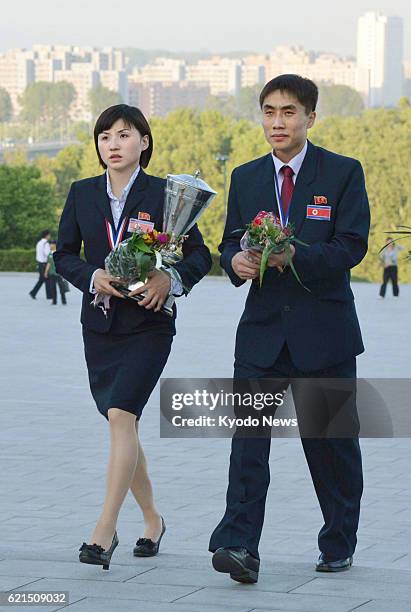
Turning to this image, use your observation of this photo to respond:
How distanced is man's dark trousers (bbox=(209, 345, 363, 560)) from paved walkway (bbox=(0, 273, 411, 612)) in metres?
0.13

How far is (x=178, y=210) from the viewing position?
5.02 metres

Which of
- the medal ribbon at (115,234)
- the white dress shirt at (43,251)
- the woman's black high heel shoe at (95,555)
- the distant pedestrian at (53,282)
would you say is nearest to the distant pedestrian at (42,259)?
the white dress shirt at (43,251)

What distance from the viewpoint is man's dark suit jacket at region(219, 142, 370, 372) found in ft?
15.7

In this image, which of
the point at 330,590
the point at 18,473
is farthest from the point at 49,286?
the point at 330,590

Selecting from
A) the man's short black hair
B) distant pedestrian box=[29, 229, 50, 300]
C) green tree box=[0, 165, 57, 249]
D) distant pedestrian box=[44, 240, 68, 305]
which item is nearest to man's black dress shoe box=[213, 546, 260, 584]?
the man's short black hair

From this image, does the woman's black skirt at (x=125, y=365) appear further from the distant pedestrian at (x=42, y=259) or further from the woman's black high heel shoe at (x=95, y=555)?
the distant pedestrian at (x=42, y=259)

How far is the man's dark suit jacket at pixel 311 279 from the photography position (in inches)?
189

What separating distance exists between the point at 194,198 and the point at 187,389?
2.89ft

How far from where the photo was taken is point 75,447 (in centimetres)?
866

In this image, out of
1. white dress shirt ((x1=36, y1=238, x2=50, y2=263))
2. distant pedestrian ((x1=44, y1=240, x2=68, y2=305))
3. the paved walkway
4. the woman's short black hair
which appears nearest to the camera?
the paved walkway

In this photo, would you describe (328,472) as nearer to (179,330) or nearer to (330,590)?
(330,590)

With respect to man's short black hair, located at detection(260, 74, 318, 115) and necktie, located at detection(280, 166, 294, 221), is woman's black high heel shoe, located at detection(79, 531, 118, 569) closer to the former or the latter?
necktie, located at detection(280, 166, 294, 221)

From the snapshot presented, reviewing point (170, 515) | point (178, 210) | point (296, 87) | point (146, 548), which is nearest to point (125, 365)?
point (178, 210)

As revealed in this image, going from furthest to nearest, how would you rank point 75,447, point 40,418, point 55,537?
point 40,418 → point 75,447 → point 55,537
